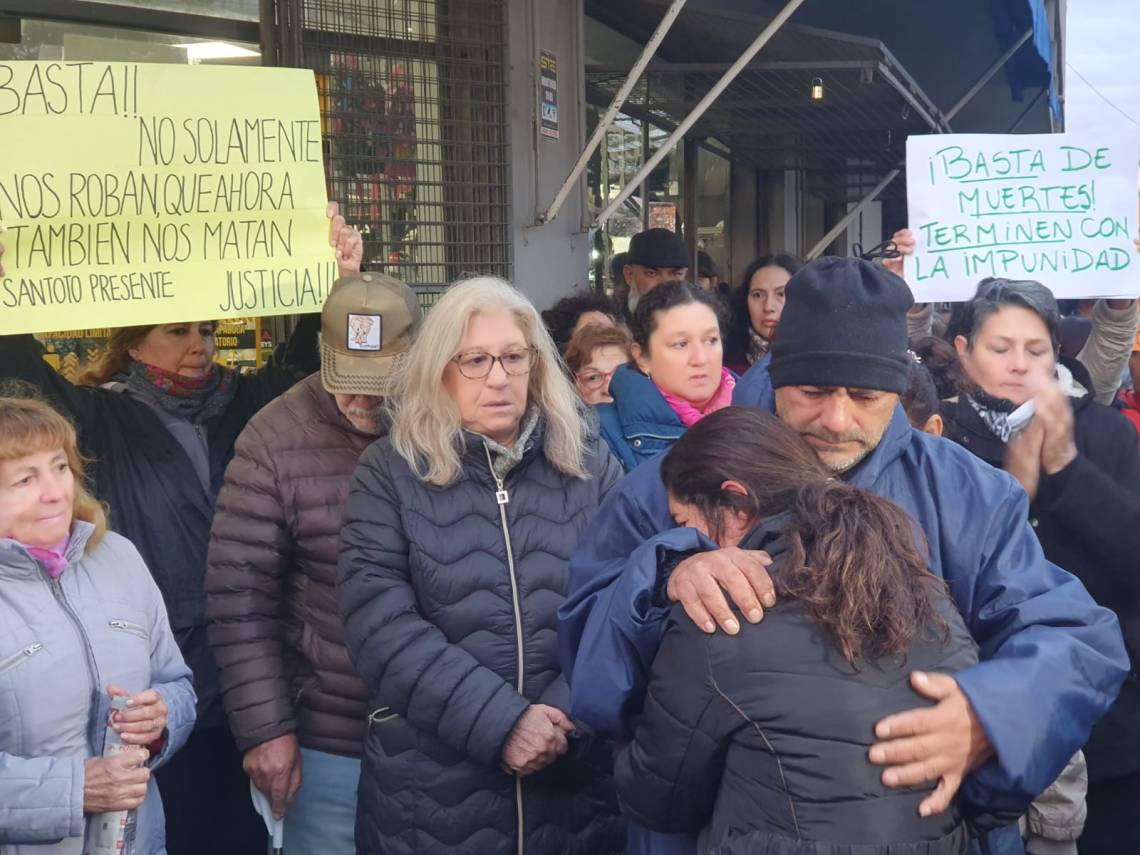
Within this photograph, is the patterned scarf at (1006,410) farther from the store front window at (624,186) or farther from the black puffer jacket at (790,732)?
the store front window at (624,186)

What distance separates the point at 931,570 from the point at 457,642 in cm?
107

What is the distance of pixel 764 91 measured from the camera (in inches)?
275

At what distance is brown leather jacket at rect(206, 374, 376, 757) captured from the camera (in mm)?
2865

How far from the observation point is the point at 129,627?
2.58m

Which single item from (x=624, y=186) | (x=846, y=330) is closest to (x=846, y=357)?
(x=846, y=330)

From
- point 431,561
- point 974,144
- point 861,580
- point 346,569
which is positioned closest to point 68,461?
point 346,569

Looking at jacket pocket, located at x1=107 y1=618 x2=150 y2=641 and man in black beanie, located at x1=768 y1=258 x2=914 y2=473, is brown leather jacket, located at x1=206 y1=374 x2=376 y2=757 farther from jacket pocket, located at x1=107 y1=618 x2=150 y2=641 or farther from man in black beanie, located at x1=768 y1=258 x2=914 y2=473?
man in black beanie, located at x1=768 y1=258 x2=914 y2=473

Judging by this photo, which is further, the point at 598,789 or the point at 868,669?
the point at 598,789

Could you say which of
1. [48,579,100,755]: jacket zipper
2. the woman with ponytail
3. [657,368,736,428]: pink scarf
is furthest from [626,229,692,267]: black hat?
the woman with ponytail

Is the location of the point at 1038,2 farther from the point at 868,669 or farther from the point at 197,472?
the point at 868,669

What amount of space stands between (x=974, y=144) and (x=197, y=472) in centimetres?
254

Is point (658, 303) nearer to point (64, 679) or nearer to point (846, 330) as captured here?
point (846, 330)

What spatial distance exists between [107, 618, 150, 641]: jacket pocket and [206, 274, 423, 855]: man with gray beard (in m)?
0.27

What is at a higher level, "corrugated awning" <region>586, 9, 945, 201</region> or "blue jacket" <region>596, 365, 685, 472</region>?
"corrugated awning" <region>586, 9, 945, 201</region>
